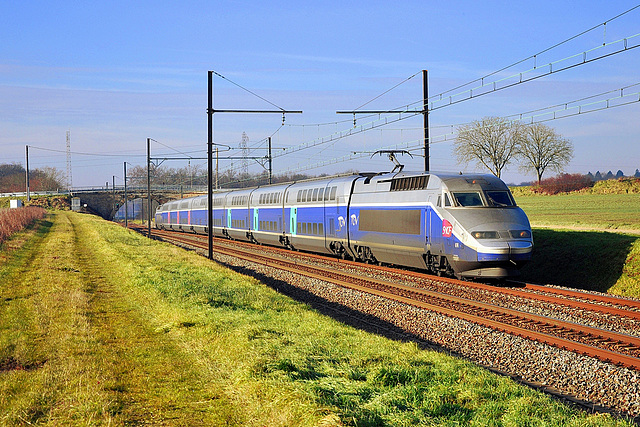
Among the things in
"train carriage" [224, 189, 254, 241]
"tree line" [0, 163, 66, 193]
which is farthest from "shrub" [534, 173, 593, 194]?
"tree line" [0, 163, 66, 193]

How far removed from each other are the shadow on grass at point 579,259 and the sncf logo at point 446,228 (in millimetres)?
5981

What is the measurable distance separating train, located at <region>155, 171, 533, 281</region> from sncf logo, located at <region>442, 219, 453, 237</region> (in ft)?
0.11

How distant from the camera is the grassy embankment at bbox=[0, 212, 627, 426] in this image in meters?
6.25

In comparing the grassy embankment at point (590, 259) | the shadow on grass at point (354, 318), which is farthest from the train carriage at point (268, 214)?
the shadow on grass at point (354, 318)

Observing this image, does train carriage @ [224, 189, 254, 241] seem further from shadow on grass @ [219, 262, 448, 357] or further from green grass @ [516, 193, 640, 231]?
shadow on grass @ [219, 262, 448, 357]

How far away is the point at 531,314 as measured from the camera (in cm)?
1390

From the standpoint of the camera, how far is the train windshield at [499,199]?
19422 millimetres

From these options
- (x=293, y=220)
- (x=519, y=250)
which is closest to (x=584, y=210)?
(x=293, y=220)

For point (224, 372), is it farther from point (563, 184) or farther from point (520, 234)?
point (563, 184)

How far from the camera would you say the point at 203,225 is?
57.3 metres

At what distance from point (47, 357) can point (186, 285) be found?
7.18 metres

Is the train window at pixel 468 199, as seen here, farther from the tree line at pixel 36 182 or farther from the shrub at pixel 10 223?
the tree line at pixel 36 182

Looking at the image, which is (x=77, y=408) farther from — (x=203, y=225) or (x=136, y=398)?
(x=203, y=225)

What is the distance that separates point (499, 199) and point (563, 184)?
184ft
